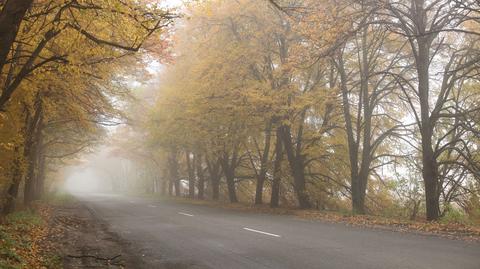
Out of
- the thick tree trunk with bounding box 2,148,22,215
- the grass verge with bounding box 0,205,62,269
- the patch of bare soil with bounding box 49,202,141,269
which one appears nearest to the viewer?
the grass verge with bounding box 0,205,62,269

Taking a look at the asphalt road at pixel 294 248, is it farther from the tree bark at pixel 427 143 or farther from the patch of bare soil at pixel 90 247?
the tree bark at pixel 427 143

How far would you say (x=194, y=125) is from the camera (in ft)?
84.0

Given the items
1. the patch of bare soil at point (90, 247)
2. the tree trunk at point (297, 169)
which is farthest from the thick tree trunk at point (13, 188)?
the tree trunk at point (297, 169)

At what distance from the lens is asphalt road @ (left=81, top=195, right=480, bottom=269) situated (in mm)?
7711

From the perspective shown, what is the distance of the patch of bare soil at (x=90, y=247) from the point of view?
8289 millimetres

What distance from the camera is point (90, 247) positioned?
33.4ft

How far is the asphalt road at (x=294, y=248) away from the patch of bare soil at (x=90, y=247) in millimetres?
327

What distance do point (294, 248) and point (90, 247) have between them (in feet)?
15.8

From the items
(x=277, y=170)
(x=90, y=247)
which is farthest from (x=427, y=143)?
(x=90, y=247)

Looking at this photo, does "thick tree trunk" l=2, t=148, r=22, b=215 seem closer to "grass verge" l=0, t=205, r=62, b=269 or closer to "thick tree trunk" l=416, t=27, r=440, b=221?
"grass verge" l=0, t=205, r=62, b=269

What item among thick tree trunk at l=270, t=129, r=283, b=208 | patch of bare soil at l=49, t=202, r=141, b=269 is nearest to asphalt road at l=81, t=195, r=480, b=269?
patch of bare soil at l=49, t=202, r=141, b=269

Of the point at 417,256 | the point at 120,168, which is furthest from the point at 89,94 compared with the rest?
the point at 120,168

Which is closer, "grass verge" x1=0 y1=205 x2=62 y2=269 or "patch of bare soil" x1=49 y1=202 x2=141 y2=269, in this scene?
"grass verge" x1=0 y1=205 x2=62 y2=269

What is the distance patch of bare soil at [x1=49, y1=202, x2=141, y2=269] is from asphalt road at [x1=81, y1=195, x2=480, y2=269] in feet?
1.07
